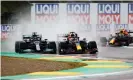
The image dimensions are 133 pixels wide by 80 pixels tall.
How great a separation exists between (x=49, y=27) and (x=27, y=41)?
1410cm

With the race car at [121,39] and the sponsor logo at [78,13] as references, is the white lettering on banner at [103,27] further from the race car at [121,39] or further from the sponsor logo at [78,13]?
the race car at [121,39]

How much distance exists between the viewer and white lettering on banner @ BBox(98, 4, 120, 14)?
144 feet

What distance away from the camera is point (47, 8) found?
45125 mm

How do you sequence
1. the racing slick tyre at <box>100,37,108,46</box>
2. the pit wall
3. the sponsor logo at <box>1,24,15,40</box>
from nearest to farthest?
1. the racing slick tyre at <box>100,37,108,46</box>
2. the pit wall
3. the sponsor logo at <box>1,24,15,40</box>

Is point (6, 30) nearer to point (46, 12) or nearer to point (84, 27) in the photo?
point (46, 12)

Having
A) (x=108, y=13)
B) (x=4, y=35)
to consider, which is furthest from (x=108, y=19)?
(x=4, y=35)

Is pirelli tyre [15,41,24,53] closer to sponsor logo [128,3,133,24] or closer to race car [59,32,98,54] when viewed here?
race car [59,32,98,54]

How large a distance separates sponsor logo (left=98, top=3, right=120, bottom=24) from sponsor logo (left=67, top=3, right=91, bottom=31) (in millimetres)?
1176

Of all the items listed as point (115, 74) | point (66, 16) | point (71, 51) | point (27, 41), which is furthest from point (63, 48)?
point (66, 16)

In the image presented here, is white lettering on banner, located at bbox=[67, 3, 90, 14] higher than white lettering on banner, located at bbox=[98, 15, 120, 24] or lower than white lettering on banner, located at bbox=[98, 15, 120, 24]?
higher

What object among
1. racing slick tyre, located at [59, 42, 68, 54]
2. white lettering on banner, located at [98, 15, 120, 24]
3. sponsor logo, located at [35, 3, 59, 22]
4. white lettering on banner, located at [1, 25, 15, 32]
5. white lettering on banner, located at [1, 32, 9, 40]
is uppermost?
sponsor logo, located at [35, 3, 59, 22]

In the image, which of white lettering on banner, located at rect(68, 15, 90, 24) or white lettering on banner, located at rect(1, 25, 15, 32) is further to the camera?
white lettering on banner, located at rect(68, 15, 90, 24)

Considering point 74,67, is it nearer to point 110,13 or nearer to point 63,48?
point 63,48

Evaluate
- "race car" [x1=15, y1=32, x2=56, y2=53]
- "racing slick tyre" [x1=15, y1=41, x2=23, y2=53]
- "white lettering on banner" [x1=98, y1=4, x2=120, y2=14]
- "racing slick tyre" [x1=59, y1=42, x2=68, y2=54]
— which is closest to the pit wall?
"white lettering on banner" [x1=98, y1=4, x2=120, y2=14]
